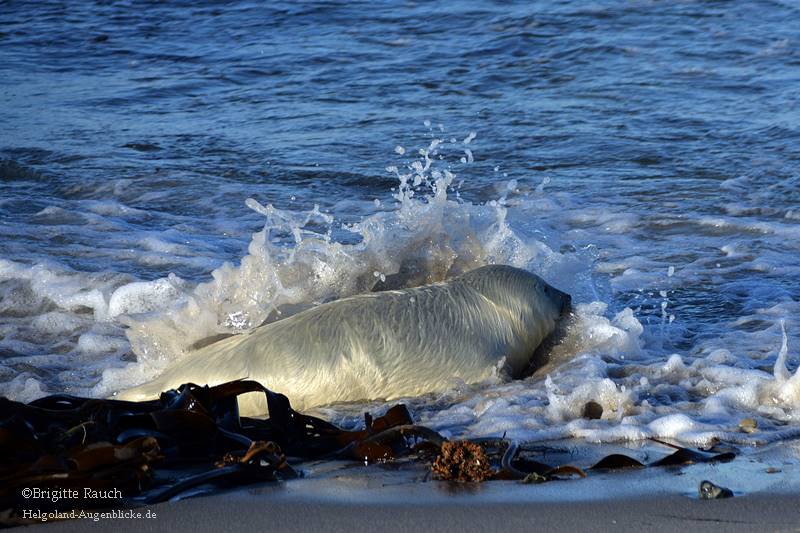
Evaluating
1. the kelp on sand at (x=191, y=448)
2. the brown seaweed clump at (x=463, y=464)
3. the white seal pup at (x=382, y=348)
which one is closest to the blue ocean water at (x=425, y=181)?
the white seal pup at (x=382, y=348)

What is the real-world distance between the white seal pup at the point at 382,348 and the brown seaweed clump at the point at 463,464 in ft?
3.33

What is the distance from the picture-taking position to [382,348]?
4449mm

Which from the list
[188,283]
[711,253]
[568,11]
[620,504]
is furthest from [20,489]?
[568,11]

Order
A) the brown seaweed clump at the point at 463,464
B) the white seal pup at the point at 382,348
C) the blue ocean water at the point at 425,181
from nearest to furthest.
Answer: the brown seaweed clump at the point at 463,464 → the white seal pup at the point at 382,348 → the blue ocean water at the point at 425,181

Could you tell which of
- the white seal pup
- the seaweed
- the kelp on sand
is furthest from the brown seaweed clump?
the white seal pup

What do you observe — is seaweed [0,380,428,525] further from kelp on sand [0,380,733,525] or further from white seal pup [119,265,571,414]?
white seal pup [119,265,571,414]

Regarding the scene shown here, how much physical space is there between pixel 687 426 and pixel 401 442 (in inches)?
39.4

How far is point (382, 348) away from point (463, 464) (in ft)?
3.78

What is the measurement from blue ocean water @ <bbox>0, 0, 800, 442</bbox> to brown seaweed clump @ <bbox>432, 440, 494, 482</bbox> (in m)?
0.55

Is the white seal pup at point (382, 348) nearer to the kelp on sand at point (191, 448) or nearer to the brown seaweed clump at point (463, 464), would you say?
the kelp on sand at point (191, 448)

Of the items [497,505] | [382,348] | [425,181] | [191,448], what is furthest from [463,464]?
[425,181]

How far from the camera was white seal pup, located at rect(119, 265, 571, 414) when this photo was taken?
432 cm

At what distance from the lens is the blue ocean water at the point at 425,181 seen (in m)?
4.83

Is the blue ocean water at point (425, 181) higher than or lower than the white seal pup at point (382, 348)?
lower
